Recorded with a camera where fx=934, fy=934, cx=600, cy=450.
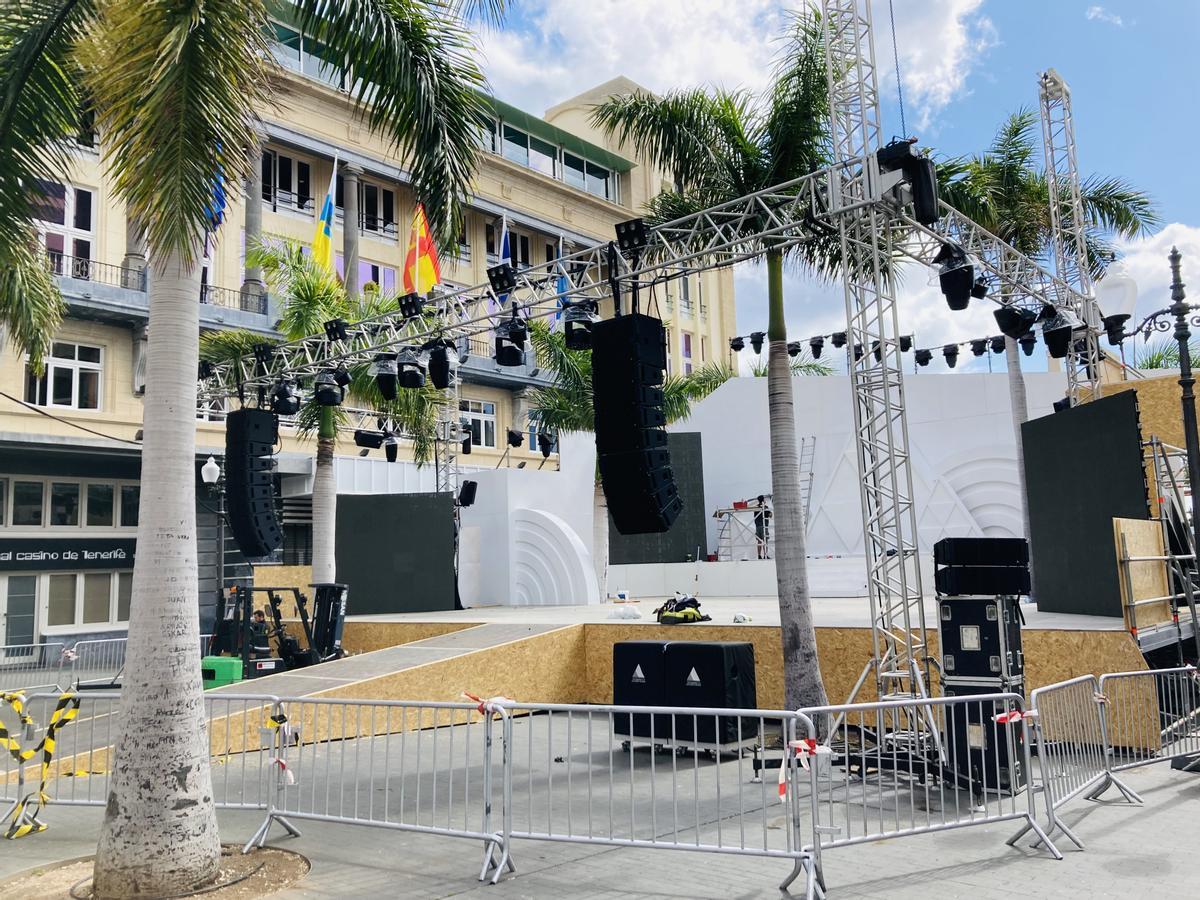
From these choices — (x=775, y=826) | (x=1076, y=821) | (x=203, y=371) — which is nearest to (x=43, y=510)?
(x=203, y=371)

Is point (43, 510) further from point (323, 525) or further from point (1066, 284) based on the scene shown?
point (1066, 284)

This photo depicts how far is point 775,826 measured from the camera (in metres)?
7.24

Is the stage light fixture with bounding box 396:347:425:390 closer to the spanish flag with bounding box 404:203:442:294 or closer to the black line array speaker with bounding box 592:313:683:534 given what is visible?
the black line array speaker with bounding box 592:313:683:534

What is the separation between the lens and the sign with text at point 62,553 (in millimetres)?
23328

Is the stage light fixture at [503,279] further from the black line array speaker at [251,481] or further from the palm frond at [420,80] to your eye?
the palm frond at [420,80]

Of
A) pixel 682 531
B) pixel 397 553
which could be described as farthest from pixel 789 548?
pixel 682 531

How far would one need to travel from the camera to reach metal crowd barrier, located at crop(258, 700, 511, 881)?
663 cm

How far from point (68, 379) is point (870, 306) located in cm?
2206

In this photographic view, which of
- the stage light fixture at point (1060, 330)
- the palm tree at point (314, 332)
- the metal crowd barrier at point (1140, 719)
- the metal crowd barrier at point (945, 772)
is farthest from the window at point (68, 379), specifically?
the metal crowd barrier at point (1140, 719)

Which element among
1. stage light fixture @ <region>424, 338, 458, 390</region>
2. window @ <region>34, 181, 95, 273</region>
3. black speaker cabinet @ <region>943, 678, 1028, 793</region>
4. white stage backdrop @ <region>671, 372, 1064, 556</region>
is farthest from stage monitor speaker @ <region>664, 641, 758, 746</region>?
window @ <region>34, 181, 95, 273</region>

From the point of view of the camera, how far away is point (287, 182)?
102 feet

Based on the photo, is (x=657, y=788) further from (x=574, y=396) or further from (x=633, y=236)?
(x=574, y=396)

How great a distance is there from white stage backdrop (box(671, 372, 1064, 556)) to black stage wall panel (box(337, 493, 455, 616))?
11839mm

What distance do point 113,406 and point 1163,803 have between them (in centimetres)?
2544
